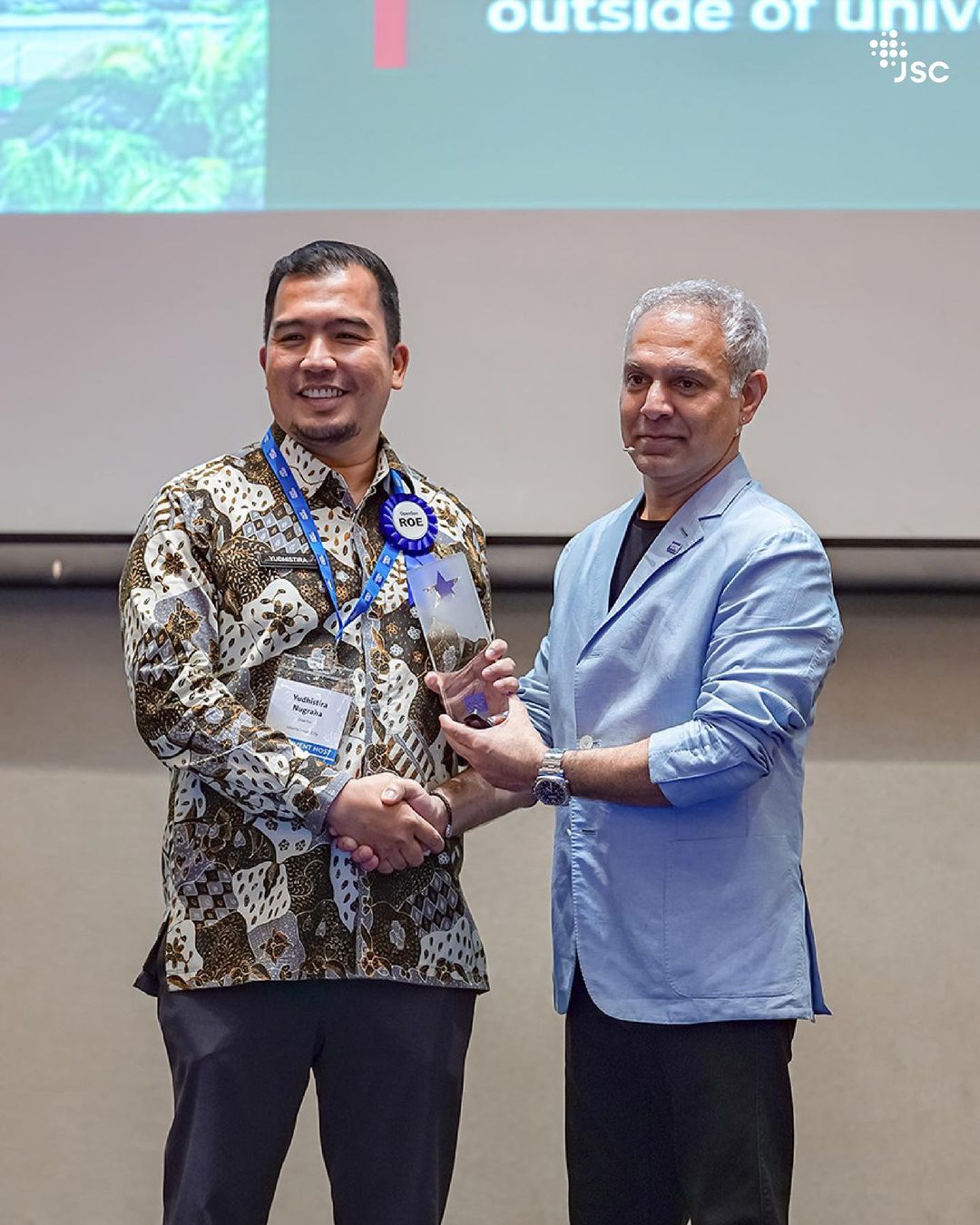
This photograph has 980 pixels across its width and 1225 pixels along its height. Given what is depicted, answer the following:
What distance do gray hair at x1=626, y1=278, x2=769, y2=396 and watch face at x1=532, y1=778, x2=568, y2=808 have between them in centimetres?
61

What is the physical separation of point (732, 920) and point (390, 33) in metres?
1.90

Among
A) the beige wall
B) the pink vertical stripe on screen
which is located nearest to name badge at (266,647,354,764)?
the beige wall

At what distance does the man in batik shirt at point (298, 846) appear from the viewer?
6.06ft

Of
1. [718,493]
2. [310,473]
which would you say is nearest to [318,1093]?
[310,473]

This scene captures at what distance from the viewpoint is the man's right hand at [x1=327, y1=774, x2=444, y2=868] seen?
183cm

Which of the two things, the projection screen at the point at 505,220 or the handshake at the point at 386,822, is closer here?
the handshake at the point at 386,822

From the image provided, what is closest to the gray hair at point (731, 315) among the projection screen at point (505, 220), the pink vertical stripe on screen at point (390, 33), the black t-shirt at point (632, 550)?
the black t-shirt at point (632, 550)

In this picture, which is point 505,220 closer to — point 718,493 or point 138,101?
point 138,101

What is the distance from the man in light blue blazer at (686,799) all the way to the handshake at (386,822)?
0.30ft

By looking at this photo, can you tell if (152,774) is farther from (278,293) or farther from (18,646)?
(278,293)

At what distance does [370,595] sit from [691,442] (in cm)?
50

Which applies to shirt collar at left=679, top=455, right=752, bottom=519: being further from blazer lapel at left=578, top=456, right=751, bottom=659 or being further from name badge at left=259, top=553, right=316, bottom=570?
name badge at left=259, top=553, right=316, bottom=570

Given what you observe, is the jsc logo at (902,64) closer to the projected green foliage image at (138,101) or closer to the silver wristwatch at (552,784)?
the projected green foliage image at (138,101)

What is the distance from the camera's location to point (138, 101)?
2.86 meters
